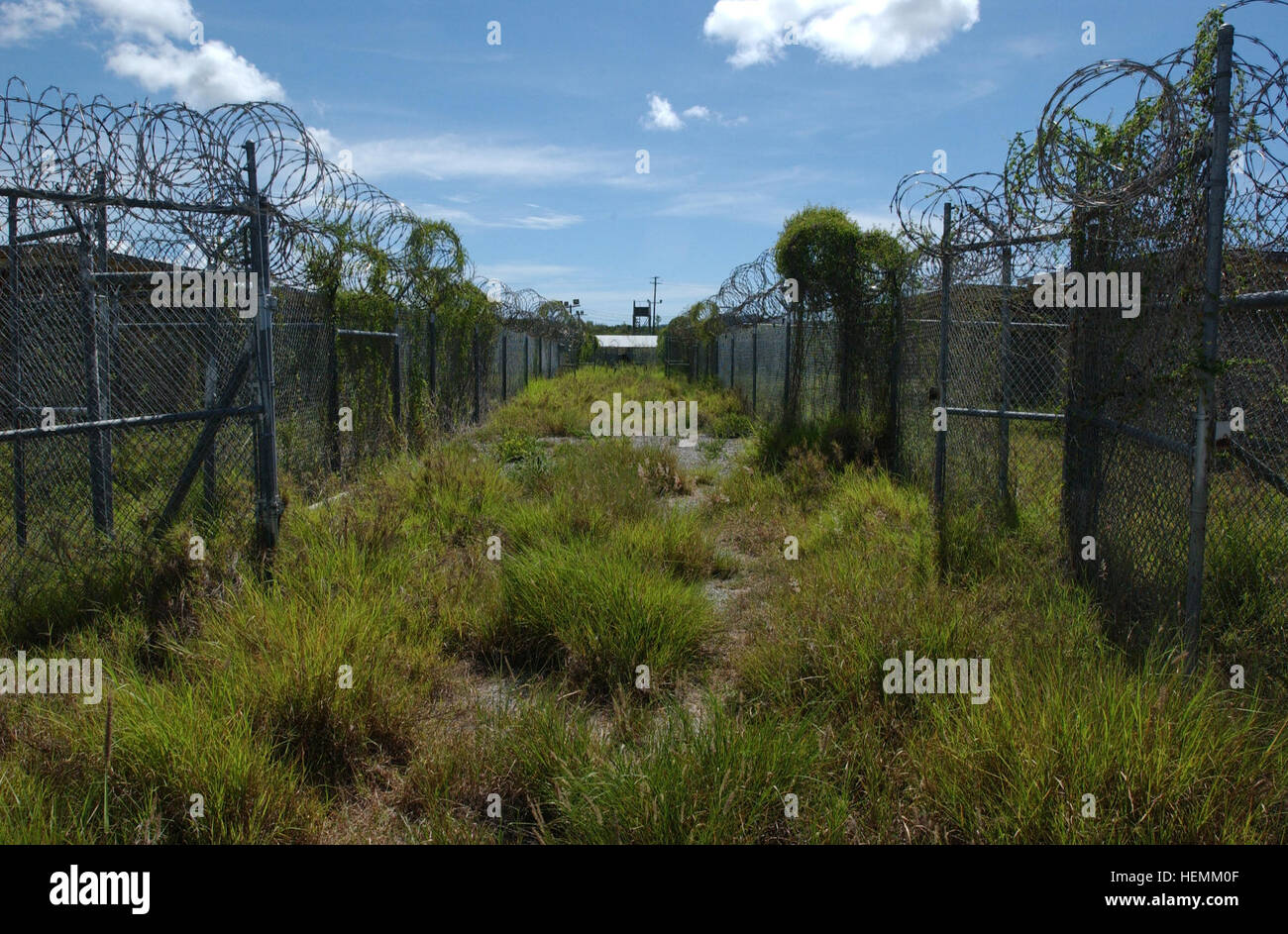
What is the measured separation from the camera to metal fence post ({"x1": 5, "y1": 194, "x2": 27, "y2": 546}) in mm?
4695

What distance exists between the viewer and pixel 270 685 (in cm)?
318

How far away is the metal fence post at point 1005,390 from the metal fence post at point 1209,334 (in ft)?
7.67

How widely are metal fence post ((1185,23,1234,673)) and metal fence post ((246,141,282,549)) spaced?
4.81m

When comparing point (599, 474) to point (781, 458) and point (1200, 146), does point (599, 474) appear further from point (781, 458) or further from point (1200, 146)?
point (1200, 146)

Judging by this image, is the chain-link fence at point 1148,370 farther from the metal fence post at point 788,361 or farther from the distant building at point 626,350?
the distant building at point 626,350

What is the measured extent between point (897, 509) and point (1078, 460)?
1810mm

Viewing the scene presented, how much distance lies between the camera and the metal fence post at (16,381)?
4695 mm

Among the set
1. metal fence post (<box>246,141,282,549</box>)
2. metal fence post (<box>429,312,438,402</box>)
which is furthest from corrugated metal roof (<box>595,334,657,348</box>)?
metal fence post (<box>246,141,282,549</box>)

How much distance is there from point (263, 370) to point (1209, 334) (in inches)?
193

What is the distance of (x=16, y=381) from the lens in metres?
4.51

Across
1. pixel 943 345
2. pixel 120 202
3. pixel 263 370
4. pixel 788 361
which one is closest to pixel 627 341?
pixel 788 361

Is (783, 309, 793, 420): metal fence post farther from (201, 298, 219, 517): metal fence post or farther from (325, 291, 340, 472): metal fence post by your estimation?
(201, 298, 219, 517): metal fence post
